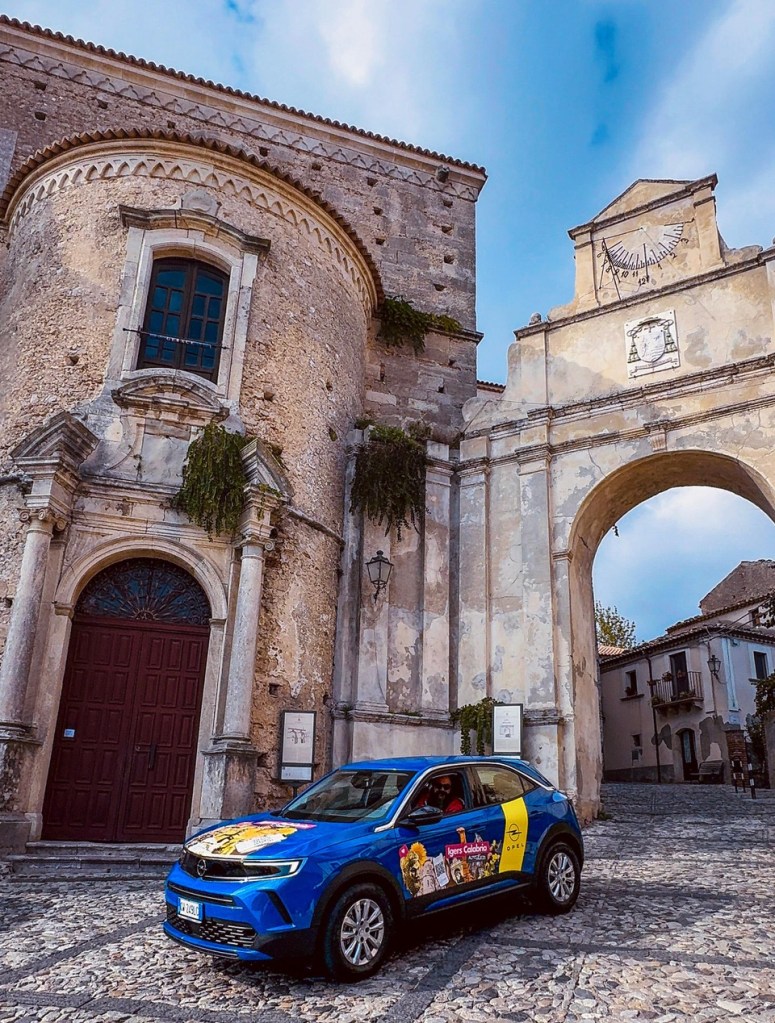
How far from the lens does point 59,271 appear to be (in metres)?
12.1

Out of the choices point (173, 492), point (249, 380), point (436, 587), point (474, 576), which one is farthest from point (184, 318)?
point (474, 576)

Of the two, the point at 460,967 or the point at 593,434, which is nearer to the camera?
the point at 460,967

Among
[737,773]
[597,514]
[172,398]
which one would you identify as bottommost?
[737,773]

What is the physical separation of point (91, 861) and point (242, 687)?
2.67 meters

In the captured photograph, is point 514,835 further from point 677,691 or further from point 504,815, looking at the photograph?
point 677,691

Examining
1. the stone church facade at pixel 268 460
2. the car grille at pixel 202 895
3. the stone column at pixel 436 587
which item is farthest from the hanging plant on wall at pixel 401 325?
the car grille at pixel 202 895

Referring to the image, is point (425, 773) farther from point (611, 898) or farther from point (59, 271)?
point (59, 271)

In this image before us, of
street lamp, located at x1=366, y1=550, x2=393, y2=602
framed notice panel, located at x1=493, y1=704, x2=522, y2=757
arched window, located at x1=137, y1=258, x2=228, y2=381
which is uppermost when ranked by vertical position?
arched window, located at x1=137, y1=258, x2=228, y2=381

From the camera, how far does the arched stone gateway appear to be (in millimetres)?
12500

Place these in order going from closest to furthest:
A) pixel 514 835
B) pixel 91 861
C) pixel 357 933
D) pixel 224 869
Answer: pixel 357 933
pixel 224 869
pixel 514 835
pixel 91 861

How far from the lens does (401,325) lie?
16.3 meters

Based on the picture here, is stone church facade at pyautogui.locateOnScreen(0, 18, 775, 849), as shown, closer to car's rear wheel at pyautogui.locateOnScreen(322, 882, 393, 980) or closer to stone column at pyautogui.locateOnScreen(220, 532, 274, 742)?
stone column at pyautogui.locateOnScreen(220, 532, 274, 742)

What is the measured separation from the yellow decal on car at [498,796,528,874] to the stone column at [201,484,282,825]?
14.7 feet

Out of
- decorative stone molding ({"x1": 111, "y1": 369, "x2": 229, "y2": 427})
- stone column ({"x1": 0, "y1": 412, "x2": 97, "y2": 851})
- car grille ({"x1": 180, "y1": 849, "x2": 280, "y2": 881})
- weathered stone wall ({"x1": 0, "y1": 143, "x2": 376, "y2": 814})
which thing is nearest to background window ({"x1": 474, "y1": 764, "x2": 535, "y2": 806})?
car grille ({"x1": 180, "y1": 849, "x2": 280, "y2": 881})
